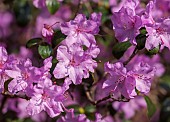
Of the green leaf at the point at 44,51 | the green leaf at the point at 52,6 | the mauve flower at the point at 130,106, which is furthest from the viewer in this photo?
the mauve flower at the point at 130,106

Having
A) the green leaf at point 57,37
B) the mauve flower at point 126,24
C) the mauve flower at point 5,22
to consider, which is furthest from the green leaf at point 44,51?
the mauve flower at point 5,22

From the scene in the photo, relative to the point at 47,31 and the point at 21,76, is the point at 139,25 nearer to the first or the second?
the point at 47,31

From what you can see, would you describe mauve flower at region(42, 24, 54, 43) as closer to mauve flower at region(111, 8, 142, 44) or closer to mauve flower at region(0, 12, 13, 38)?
mauve flower at region(111, 8, 142, 44)

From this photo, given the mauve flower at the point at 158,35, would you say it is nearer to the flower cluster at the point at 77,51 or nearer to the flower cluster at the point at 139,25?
the flower cluster at the point at 139,25

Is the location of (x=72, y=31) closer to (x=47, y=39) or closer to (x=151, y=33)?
(x=47, y=39)

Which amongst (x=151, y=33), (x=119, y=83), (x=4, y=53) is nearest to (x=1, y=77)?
(x=4, y=53)

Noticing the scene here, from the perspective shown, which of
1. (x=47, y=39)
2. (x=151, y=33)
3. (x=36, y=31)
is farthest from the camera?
(x=36, y=31)

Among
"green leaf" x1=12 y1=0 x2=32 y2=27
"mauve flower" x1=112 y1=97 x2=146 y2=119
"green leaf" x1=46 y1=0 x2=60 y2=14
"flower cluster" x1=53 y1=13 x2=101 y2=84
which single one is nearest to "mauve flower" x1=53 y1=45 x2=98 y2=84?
"flower cluster" x1=53 y1=13 x2=101 y2=84

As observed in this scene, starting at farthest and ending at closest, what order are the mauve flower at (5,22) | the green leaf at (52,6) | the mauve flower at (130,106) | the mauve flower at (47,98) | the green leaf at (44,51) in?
1. the mauve flower at (5,22)
2. the mauve flower at (130,106)
3. the green leaf at (52,6)
4. the green leaf at (44,51)
5. the mauve flower at (47,98)
